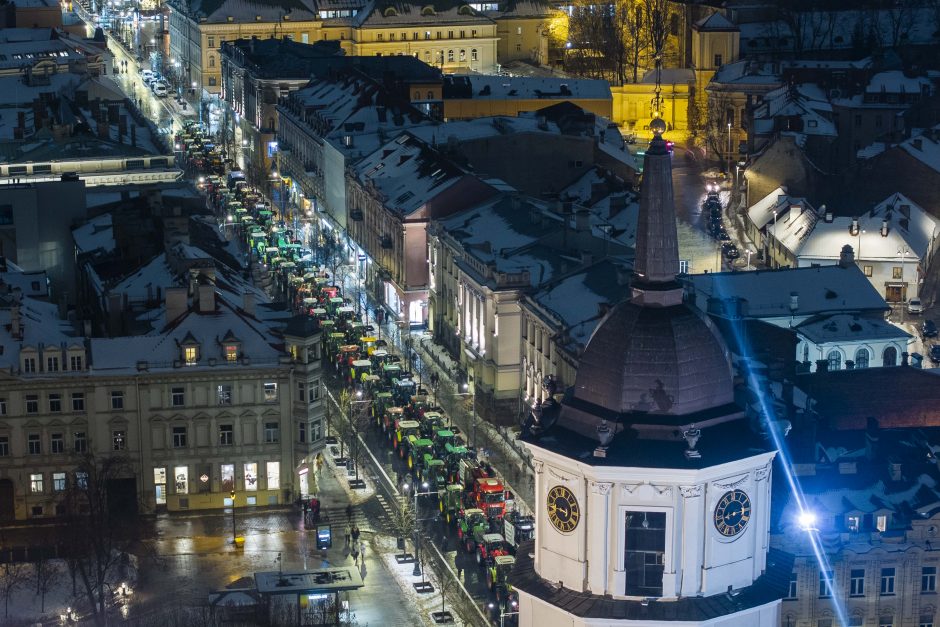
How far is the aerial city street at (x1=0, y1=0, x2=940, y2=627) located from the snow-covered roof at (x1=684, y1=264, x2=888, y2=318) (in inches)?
8.6

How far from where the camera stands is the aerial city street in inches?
1718

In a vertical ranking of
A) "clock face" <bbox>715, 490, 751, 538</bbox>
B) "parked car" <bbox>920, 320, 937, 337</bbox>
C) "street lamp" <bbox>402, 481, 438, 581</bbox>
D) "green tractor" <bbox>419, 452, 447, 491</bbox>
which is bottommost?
"street lamp" <bbox>402, 481, 438, 581</bbox>

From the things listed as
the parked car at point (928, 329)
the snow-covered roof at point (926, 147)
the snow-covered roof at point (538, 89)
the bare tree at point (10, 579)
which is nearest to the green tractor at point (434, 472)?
the bare tree at point (10, 579)

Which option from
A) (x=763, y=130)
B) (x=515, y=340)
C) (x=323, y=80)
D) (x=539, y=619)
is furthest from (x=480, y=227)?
(x=539, y=619)

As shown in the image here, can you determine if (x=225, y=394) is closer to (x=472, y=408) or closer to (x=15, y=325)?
(x=15, y=325)

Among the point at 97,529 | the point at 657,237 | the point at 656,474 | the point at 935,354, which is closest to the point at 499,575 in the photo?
the point at 97,529

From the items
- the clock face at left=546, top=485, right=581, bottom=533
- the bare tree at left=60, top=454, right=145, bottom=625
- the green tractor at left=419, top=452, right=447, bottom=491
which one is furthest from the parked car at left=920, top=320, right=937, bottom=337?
the clock face at left=546, top=485, right=581, bottom=533

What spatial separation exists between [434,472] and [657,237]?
193 feet

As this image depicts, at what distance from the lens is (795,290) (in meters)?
116

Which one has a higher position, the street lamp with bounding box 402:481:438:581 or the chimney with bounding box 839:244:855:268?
the chimney with bounding box 839:244:855:268

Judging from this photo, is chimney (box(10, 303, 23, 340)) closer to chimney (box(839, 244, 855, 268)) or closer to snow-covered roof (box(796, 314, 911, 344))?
snow-covered roof (box(796, 314, 911, 344))

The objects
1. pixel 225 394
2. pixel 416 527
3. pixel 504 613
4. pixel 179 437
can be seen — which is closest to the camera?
pixel 504 613

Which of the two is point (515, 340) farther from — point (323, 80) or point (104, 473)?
point (323, 80)

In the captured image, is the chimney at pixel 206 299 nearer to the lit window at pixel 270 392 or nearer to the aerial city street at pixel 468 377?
the aerial city street at pixel 468 377
